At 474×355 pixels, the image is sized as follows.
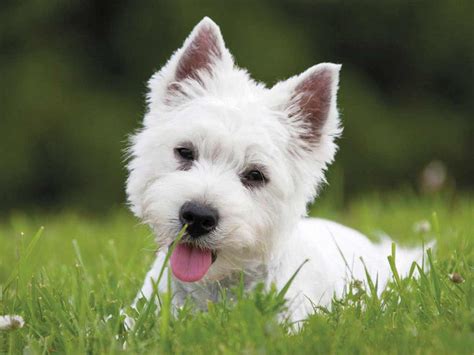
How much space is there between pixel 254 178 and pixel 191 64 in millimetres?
850

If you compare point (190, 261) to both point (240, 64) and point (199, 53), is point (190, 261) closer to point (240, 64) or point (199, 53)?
point (199, 53)

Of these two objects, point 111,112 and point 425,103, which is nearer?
point 111,112

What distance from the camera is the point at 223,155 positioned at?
179 inches

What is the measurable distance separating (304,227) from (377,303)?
4.66 feet

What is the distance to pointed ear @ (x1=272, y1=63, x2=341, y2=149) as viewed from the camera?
4.84m

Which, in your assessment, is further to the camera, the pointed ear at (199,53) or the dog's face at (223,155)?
the pointed ear at (199,53)

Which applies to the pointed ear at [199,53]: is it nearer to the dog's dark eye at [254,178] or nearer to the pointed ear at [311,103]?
the pointed ear at [311,103]

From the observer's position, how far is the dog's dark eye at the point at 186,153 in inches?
181

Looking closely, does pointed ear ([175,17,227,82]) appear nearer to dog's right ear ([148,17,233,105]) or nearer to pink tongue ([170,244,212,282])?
dog's right ear ([148,17,233,105])

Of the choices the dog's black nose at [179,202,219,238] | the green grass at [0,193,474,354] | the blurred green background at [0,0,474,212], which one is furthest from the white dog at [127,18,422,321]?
the blurred green background at [0,0,474,212]

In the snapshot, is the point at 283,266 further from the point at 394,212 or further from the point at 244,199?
the point at 394,212

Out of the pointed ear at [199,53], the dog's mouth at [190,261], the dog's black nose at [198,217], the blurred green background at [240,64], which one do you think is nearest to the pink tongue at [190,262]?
the dog's mouth at [190,261]

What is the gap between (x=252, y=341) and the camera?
3453mm

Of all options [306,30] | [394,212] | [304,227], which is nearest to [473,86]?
[306,30]
